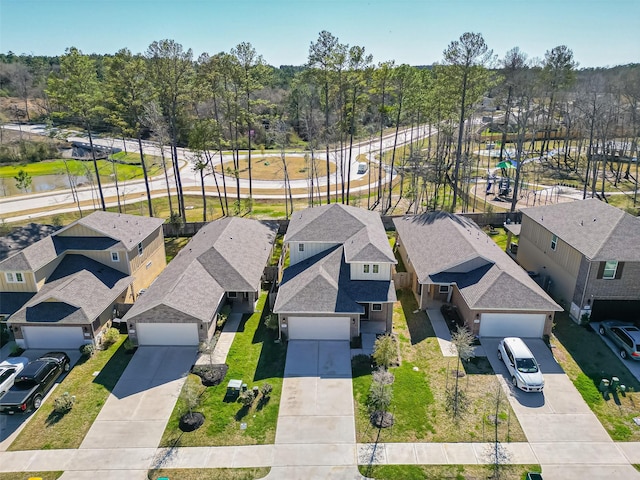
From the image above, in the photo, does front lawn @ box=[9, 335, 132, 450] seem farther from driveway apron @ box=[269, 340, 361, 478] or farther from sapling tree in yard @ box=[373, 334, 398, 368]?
sapling tree in yard @ box=[373, 334, 398, 368]

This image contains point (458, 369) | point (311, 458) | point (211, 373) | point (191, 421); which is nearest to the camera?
point (311, 458)

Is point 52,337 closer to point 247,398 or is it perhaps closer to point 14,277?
point 14,277

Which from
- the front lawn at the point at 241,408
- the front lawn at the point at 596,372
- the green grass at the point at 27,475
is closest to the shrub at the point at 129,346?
the front lawn at the point at 241,408

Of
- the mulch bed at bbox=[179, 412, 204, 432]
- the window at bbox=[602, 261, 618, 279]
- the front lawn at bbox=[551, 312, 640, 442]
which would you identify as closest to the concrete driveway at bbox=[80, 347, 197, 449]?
the mulch bed at bbox=[179, 412, 204, 432]

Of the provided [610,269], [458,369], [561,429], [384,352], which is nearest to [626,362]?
[610,269]

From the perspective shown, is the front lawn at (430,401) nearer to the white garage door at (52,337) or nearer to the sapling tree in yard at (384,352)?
the sapling tree in yard at (384,352)

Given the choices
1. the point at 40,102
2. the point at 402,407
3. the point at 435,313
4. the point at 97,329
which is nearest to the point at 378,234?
the point at 435,313
